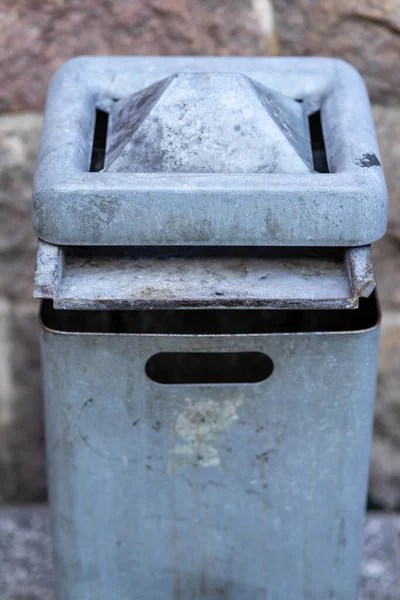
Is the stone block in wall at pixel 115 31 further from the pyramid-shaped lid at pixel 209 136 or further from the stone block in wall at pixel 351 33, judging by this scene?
the pyramid-shaped lid at pixel 209 136

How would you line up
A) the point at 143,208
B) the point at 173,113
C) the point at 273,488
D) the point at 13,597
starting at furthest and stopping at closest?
the point at 13,597 < the point at 273,488 < the point at 173,113 < the point at 143,208

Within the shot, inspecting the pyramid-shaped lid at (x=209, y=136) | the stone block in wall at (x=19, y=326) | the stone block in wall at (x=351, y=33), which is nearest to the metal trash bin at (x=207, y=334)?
the pyramid-shaped lid at (x=209, y=136)

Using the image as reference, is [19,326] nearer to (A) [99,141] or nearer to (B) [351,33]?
(A) [99,141]

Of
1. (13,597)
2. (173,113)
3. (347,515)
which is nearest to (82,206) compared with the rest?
(173,113)

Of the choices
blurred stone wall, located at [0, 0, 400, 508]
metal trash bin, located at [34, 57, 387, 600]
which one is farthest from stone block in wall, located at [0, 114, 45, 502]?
metal trash bin, located at [34, 57, 387, 600]

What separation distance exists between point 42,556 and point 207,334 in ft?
3.26

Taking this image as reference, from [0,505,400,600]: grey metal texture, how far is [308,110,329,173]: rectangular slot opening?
1.00 meters

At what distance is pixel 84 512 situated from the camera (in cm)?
123

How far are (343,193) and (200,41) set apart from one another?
2.50ft

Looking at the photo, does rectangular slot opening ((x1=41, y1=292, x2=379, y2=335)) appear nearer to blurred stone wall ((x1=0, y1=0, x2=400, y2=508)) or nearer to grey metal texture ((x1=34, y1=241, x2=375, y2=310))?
grey metal texture ((x1=34, y1=241, x2=375, y2=310))

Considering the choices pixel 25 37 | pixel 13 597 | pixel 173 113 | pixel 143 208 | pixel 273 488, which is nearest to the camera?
pixel 143 208

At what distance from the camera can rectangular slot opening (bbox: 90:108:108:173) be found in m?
1.18

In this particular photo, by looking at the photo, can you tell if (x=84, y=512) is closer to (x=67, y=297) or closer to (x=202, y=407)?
(x=202, y=407)

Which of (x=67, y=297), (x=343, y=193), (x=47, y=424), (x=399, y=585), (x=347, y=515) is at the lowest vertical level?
(x=399, y=585)
